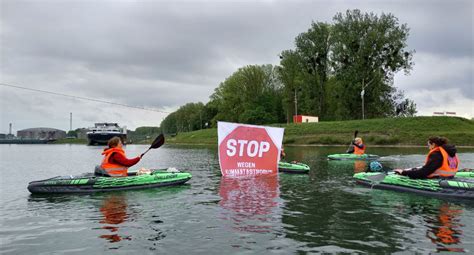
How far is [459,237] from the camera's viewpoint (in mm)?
10383

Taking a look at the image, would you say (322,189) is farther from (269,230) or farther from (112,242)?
(112,242)

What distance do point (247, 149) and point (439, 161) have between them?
9190mm

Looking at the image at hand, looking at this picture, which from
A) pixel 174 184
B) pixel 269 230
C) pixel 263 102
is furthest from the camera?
pixel 263 102

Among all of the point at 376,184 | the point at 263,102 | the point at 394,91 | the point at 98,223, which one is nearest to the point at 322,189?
the point at 376,184

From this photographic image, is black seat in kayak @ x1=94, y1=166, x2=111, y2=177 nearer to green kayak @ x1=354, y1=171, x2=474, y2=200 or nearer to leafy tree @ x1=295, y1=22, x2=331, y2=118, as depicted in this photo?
green kayak @ x1=354, y1=171, x2=474, y2=200

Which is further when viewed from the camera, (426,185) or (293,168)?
(293,168)

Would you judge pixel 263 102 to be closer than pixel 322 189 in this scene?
No

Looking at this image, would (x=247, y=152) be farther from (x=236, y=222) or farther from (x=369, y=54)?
(x=369, y=54)

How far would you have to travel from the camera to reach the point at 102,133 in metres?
99.4

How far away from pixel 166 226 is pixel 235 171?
33.2 feet

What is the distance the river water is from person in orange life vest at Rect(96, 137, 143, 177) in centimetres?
132

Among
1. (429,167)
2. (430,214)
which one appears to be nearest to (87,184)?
(430,214)

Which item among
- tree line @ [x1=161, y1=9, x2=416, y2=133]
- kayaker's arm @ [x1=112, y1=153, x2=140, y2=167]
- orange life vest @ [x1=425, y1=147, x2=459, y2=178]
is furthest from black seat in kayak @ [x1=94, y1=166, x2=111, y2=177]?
tree line @ [x1=161, y1=9, x2=416, y2=133]

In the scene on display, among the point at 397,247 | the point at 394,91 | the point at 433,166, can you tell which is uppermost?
the point at 394,91
